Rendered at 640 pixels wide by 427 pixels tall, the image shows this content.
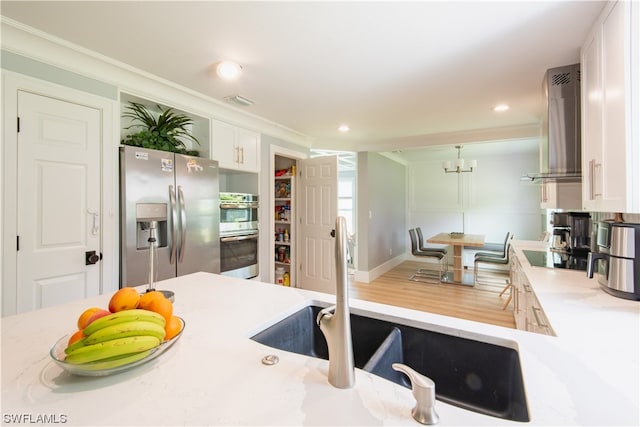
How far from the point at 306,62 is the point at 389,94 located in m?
0.98

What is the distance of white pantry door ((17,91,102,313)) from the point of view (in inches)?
68.7

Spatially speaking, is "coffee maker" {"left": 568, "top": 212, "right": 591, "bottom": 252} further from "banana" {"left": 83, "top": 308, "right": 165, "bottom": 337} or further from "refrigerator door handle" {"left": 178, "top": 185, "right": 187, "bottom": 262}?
"refrigerator door handle" {"left": 178, "top": 185, "right": 187, "bottom": 262}

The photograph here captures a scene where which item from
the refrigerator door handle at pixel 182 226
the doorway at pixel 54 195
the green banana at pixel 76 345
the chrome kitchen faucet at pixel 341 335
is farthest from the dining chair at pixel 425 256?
the green banana at pixel 76 345

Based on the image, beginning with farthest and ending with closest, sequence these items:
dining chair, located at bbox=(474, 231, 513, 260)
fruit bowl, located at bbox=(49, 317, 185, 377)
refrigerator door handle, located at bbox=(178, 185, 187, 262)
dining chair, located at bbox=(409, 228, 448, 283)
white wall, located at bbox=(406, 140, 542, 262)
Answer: white wall, located at bbox=(406, 140, 542, 262) < dining chair, located at bbox=(409, 228, 448, 283) < dining chair, located at bbox=(474, 231, 513, 260) < refrigerator door handle, located at bbox=(178, 185, 187, 262) < fruit bowl, located at bbox=(49, 317, 185, 377)

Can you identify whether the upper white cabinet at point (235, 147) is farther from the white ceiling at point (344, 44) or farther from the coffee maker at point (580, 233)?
the coffee maker at point (580, 233)

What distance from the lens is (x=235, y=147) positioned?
127 inches

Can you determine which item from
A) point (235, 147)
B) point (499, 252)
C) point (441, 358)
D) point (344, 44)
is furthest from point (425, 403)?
point (499, 252)

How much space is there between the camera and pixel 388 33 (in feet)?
5.75

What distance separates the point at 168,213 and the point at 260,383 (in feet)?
6.91

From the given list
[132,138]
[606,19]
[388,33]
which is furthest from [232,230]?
[606,19]

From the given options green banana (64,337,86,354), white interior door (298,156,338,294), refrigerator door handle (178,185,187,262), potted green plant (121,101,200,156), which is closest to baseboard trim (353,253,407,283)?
white interior door (298,156,338,294)

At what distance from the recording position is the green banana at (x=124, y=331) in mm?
625

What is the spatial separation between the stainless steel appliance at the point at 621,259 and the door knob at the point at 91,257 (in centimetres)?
310

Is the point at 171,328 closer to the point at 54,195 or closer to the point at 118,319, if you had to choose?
the point at 118,319
